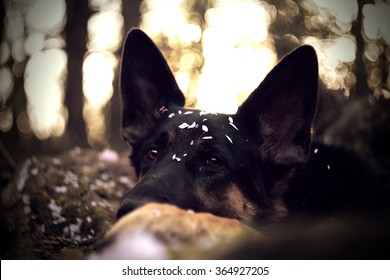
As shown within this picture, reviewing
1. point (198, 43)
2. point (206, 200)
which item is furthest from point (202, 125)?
point (198, 43)

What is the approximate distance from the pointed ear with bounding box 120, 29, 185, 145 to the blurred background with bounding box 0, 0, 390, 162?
43cm

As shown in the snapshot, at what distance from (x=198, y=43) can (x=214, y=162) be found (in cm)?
226

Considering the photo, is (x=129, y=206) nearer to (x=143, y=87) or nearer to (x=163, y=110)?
(x=163, y=110)

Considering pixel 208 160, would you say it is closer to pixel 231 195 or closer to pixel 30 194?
pixel 231 195

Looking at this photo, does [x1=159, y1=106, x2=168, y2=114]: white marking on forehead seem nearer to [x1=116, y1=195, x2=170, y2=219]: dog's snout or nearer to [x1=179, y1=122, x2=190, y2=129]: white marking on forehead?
[x1=179, y1=122, x2=190, y2=129]: white marking on forehead

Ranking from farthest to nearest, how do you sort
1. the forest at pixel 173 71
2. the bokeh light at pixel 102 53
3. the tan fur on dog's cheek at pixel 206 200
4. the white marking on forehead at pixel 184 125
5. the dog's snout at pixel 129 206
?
the bokeh light at pixel 102 53, the forest at pixel 173 71, the white marking on forehead at pixel 184 125, the tan fur on dog's cheek at pixel 206 200, the dog's snout at pixel 129 206

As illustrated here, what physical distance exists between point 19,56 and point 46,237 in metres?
2.54

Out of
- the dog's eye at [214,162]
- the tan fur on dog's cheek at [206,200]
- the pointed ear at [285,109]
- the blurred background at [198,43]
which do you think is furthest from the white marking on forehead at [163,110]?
the tan fur on dog's cheek at [206,200]

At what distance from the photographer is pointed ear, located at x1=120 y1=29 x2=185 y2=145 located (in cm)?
311

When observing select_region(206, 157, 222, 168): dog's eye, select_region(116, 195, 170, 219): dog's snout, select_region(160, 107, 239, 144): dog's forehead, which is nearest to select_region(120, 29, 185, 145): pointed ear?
select_region(160, 107, 239, 144): dog's forehead

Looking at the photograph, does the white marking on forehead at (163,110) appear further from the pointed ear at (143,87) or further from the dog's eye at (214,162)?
the dog's eye at (214,162)

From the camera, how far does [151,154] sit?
2.84 metres

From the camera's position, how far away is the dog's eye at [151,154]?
281 cm
